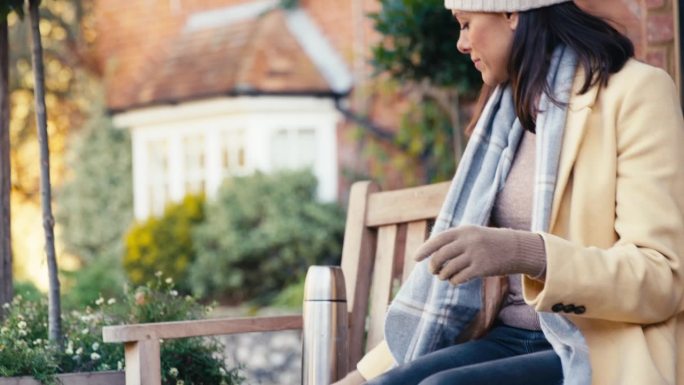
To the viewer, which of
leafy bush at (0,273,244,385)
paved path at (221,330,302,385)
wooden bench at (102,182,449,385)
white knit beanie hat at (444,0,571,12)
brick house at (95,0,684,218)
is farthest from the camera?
brick house at (95,0,684,218)

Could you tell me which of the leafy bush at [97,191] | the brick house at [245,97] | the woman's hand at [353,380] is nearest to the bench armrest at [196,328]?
the woman's hand at [353,380]

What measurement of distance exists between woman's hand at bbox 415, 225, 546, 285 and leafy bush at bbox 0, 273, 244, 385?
55.9 inches

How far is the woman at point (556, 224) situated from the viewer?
7.93 feet

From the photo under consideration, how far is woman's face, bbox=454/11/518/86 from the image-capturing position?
2732 mm

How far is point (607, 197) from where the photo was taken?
255 cm

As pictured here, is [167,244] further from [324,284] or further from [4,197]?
[324,284]

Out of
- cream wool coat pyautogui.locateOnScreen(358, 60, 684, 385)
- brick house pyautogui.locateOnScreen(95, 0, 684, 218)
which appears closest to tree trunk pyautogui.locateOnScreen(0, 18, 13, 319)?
cream wool coat pyautogui.locateOnScreen(358, 60, 684, 385)

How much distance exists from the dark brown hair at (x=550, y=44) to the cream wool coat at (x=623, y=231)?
48 mm

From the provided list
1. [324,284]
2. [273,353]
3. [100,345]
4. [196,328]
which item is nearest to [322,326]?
[324,284]

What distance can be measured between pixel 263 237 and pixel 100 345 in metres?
8.91

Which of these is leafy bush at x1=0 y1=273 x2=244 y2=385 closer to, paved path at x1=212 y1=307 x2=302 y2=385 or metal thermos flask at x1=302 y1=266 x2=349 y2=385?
metal thermos flask at x1=302 y1=266 x2=349 y2=385

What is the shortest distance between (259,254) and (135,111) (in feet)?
11.7

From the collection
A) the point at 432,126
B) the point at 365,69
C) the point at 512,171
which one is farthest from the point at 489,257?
the point at 365,69

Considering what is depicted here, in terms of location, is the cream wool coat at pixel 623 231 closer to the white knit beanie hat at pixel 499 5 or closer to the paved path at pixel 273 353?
the white knit beanie hat at pixel 499 5
